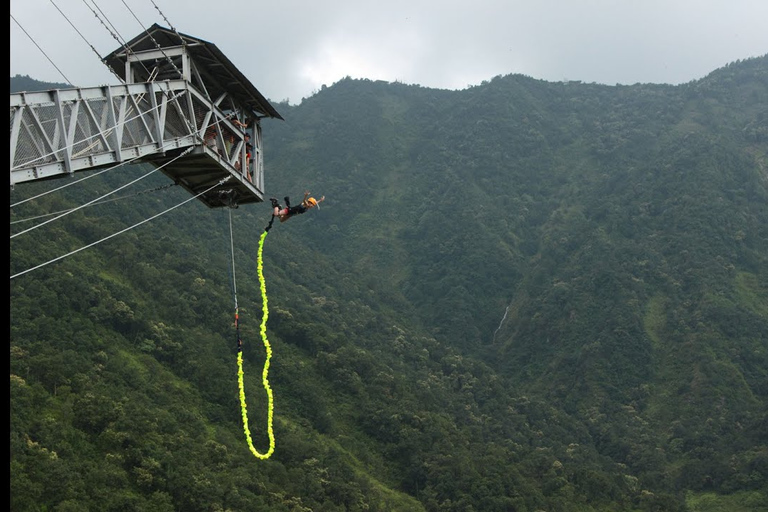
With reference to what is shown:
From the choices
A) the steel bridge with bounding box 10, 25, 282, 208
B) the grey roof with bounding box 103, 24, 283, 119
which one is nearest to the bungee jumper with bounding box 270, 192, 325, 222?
the steel bridge with bounding box 10, 25, 282, 208

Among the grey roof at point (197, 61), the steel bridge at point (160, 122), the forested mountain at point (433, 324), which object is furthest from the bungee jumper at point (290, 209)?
the forested mountain at point (433, 324)

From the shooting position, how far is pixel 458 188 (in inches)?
5079

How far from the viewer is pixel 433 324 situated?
328 feet

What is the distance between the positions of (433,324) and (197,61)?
8268 cm

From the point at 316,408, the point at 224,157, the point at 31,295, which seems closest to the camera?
the point at 224,157

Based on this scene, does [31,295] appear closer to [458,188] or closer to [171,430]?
[171,430]

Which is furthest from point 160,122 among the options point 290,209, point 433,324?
point 433,324

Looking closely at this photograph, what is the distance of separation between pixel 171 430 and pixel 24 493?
440 inches

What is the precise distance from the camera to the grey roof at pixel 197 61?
1850cm

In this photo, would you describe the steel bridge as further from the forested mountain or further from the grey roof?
the forested mountain

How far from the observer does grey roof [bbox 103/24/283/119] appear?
18.5 m

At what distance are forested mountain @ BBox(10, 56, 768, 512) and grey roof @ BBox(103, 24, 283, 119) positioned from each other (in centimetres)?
295

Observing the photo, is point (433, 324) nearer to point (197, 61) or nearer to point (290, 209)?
point (290, 209)
